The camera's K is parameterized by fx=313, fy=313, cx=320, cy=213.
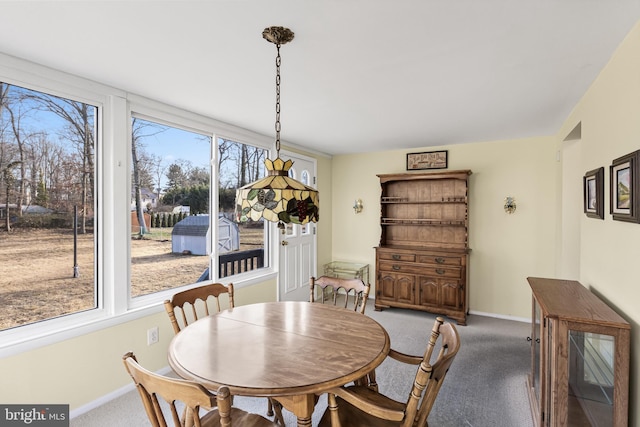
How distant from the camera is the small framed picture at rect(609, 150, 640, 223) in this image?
1501mm

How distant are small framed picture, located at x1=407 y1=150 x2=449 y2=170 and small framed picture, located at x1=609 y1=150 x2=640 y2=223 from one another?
266 centimetres

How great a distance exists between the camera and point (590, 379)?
167cm

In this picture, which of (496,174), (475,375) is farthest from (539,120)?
(475,375)

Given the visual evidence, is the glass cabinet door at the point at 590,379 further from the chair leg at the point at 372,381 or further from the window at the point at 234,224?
the window at the point at 234,224

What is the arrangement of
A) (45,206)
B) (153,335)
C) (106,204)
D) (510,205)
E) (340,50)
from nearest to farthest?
(340,50)
(45,206)
(106,204)
(153,335)
(510,205)

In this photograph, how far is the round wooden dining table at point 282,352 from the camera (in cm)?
130

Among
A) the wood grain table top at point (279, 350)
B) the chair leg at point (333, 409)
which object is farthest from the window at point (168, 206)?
the chair leg at point (333, 409)

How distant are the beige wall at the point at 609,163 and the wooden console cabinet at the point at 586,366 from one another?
0.09m

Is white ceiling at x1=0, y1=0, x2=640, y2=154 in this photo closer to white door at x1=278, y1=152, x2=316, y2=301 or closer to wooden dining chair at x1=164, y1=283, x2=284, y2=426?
wooden dining chair at x1=164, y1=283, x2=284, y2=426

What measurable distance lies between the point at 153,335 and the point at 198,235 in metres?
1.01

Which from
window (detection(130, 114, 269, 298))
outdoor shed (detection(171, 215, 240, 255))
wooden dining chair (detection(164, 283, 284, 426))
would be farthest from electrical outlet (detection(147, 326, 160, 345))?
outdoor shed (detection(171, 215, 240, 255))

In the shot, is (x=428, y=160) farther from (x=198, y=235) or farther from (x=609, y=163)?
(x=198, y=235)

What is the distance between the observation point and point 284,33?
5.40ft

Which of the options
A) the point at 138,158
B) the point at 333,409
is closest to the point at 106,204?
the point at 138,158
